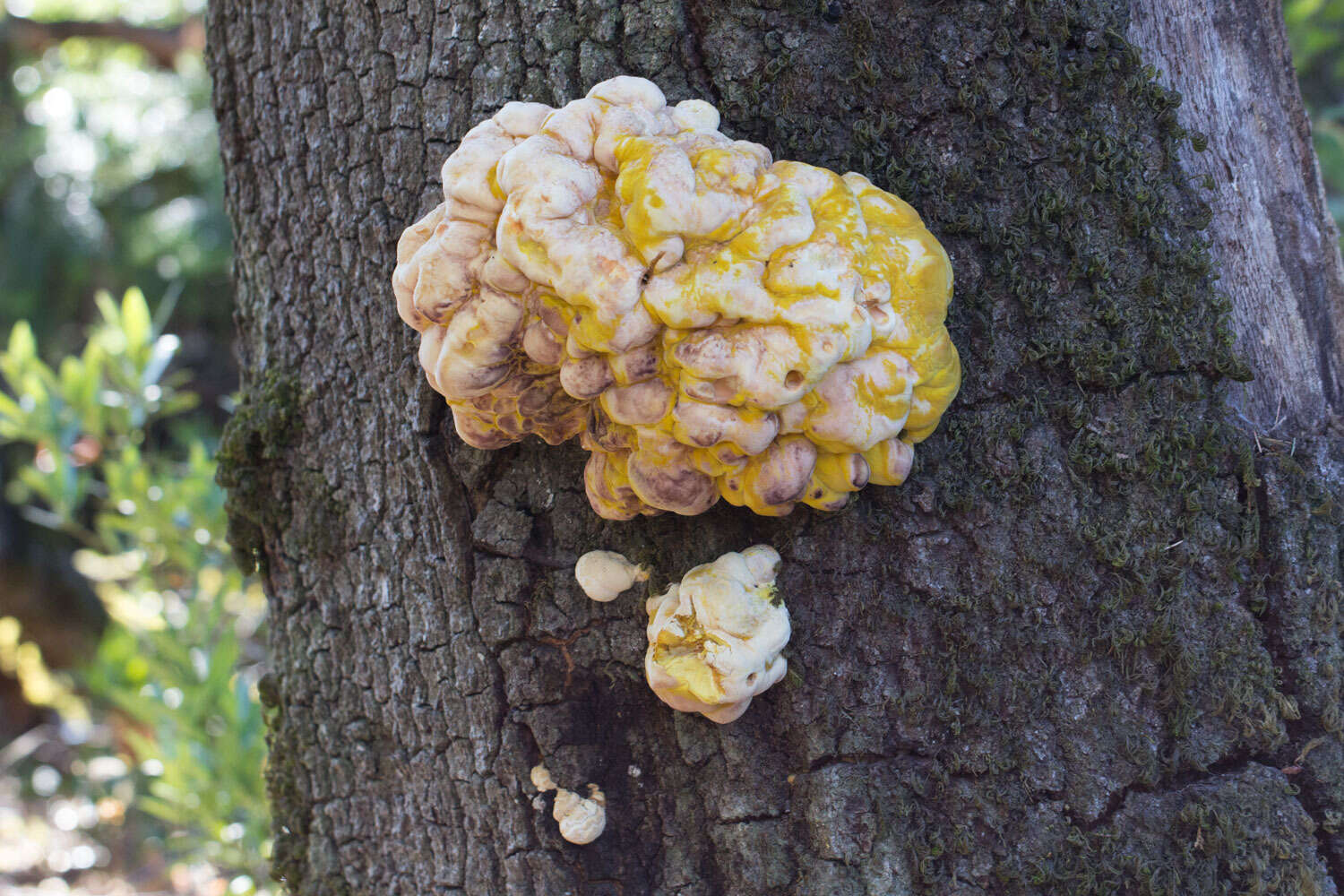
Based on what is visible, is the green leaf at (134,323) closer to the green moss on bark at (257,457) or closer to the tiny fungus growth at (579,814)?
the green moss on bark at (257,457)

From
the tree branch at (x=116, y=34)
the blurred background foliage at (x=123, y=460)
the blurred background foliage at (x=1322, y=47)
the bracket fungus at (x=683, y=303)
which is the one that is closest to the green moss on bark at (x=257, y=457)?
the bracket fungus at (x=683, y=303)

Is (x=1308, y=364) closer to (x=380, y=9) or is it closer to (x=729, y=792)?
Answer: (x=729, y=792)

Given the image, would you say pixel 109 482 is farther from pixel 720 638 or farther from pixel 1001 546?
pixel 1001 546

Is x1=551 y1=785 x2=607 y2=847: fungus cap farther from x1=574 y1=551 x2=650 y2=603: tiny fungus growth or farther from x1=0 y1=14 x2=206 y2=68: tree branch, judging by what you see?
x1=0 y1=14 x2=206 y2=68: tree branch

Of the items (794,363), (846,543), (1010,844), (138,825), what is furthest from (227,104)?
(138,825)


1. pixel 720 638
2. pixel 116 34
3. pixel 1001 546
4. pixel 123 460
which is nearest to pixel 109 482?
pixel 123 460
